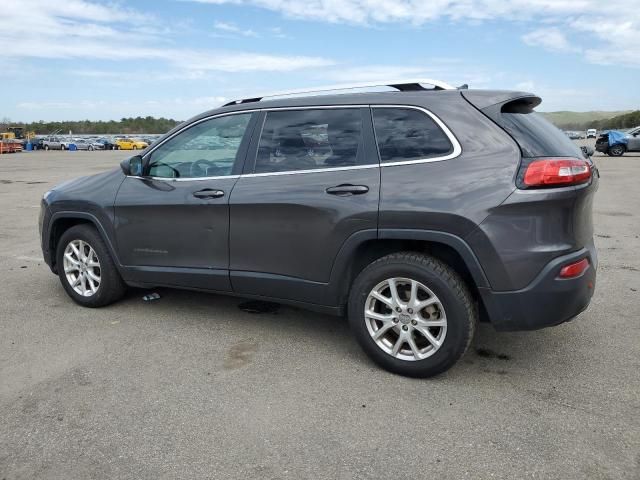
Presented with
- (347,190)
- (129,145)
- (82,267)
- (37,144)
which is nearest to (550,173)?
(347,190)

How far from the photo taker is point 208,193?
13.5ft

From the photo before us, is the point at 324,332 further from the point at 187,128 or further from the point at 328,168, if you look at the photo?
the point at 187,128

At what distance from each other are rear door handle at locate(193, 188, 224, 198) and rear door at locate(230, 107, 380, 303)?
14cm

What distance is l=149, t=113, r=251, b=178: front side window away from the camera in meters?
4.18

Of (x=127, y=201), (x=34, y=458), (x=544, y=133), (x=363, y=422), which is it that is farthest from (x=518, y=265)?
(x=127, y=201)

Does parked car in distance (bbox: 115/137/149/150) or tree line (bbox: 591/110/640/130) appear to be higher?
tree line (bbox: 591/110/640/130)

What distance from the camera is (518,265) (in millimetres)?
3158

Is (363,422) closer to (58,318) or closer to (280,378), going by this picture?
(280,378)

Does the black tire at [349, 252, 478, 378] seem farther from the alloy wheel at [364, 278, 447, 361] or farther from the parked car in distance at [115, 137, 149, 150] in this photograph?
the parked car in distance at [115, 137, 149, 150]

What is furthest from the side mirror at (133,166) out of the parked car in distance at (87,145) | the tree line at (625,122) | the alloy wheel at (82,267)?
the tree line at (625,122)

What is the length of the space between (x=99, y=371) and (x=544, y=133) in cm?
327

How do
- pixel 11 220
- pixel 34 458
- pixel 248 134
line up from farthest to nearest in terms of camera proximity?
pixel 11 220, pixel 248 134, pixel 34 458


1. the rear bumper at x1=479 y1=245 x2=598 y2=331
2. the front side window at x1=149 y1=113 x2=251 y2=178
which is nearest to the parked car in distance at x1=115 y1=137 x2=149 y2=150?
the front side window at x1=149 y1=113 x2=251 y2=178

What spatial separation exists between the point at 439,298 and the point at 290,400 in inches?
42.5
